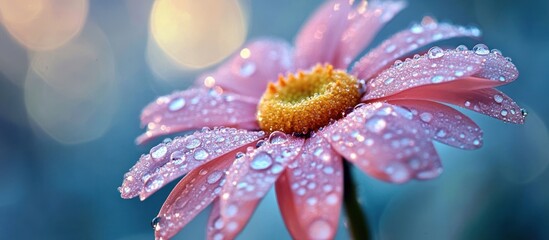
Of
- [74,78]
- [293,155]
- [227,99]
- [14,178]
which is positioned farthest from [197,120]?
[74,78]

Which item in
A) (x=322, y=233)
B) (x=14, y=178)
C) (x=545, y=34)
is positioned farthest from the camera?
(x=14, y=178)

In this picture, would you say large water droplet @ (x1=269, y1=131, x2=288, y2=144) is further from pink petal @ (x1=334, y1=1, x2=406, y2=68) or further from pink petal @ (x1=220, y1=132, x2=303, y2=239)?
pink petal @ (x1=334, y1=1, x2=406, y2=68)

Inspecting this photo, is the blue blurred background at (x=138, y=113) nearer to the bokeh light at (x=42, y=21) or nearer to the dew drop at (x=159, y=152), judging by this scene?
the bokeh light at (x=42, y=21)

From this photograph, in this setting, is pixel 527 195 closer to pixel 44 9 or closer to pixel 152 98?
pixel 152 98

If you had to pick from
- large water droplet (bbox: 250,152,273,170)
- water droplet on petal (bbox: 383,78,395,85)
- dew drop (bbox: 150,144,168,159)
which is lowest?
large water droplet (bbox: 250,152,273,170)

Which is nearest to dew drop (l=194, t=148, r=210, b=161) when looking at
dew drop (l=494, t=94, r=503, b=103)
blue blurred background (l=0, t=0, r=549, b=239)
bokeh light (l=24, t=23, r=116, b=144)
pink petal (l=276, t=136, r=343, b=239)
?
pink petal (l=276, t=136, r=343, b=239)
